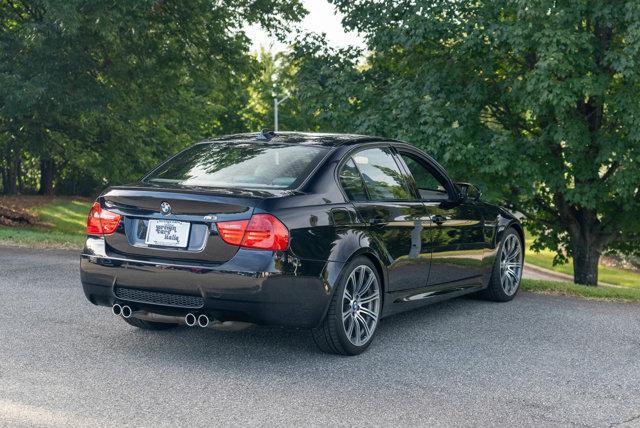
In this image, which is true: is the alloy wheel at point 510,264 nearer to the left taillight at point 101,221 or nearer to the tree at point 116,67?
the left taillight at point 101,221

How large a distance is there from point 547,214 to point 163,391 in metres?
16.3

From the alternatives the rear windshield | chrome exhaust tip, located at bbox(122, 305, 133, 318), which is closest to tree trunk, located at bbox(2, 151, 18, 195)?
the rear windshield

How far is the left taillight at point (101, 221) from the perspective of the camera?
Answer: 6.23 meters

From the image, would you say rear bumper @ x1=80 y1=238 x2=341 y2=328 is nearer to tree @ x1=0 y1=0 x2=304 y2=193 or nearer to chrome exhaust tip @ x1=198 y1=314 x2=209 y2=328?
chrome exhaust tip @ x1=198 y1=314 x2=209 y2=328

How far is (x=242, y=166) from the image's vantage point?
6621mm

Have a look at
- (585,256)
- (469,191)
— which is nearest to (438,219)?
(469,191)

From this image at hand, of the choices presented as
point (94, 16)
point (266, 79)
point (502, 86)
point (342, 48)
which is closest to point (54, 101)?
point (94, 16)

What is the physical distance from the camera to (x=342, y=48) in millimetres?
18438

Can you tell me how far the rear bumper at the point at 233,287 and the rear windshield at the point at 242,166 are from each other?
0.69 metres

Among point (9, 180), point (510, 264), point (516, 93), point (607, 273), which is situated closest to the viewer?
point (510, 264)

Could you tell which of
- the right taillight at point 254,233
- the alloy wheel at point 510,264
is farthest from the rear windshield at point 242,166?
the alloy wheel at point 510,264

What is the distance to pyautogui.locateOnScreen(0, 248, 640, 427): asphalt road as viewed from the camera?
193 inches

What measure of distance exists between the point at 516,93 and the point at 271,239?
10171 millimetres

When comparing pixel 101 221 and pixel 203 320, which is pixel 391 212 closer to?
pixel 203 320
